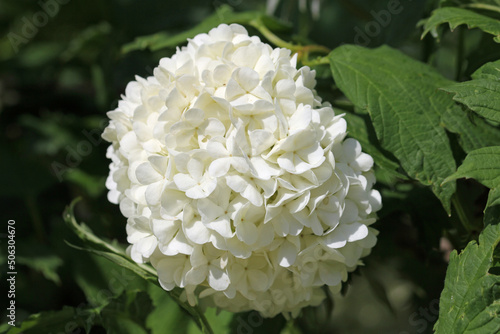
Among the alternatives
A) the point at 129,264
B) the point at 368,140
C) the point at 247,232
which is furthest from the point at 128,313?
the point at 368,140

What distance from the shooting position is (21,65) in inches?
98.8

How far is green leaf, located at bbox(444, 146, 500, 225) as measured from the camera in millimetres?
1002

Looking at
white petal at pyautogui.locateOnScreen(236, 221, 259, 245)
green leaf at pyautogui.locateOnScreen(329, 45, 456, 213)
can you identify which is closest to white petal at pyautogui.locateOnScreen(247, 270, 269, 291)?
white petal at pyautogui.locateOnScreen(236, 221, 259, 245)

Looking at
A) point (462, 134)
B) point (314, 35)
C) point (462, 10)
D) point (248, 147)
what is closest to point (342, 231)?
point (248, 147)

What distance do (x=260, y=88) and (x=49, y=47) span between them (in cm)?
186

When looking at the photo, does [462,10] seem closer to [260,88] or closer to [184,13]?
[260,88]

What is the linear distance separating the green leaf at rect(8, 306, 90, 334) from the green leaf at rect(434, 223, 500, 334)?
844 millimetres

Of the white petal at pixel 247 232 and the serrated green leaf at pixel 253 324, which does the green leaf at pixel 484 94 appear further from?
the serrated green leaf at pixel 253 324

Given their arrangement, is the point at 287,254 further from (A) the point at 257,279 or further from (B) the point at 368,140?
(B) the point at 368,140

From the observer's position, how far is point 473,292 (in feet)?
3.23

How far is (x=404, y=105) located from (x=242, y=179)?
0.46m

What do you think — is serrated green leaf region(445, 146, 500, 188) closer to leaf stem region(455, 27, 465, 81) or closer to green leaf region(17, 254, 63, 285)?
leaf stem region(455, 27, 465, 81)

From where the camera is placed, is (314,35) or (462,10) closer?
(462,10)

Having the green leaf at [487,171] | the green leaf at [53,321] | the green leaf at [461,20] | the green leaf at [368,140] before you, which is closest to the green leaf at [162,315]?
the green leaf at [53,321]
